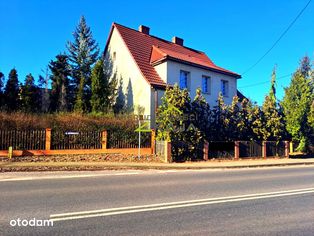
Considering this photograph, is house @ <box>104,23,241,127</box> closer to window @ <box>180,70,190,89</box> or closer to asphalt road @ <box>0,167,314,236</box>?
window @ <box>180,70,190,89</box>

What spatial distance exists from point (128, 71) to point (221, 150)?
10.9 meters

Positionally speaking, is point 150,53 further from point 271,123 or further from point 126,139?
point 271,123

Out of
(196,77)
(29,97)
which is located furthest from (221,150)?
(29,97)

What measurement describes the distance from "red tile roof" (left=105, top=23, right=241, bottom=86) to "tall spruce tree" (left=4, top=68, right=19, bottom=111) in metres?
10.9

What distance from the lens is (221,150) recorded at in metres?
17.7

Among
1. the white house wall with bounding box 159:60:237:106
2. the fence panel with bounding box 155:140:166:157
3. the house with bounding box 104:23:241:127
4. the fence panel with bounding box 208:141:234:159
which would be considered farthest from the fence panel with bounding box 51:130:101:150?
the white house wall with bounding box 159:60:237:106

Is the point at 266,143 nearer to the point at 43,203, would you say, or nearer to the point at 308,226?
the point at 308,226

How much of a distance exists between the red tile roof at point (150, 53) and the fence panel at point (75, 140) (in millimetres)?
6405

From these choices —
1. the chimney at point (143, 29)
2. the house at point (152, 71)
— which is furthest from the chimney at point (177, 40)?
the chimney at point (143, 29)

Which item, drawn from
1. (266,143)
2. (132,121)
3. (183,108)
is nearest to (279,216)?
(183,108)

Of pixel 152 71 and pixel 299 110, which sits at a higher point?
pixel 152 71

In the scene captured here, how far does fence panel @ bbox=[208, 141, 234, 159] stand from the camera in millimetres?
17417

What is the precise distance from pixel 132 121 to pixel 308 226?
43.8ft

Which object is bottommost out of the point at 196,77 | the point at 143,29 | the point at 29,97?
the point at 29,97
